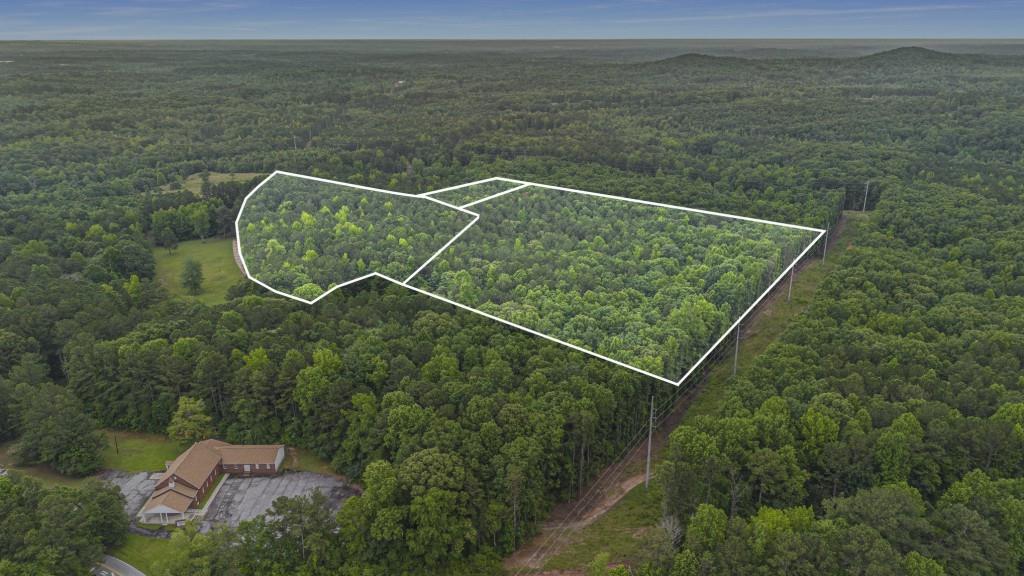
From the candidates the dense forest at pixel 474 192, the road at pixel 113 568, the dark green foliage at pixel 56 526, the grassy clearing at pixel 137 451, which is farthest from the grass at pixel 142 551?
the dense forest at pixel 474 192

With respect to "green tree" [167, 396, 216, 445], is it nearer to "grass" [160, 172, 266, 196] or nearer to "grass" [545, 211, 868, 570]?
"grass" [545, 211, 868, 570]

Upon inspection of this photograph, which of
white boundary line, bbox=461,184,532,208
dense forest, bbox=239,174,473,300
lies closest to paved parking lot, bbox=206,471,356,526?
dense forest, bbox=239,174,473,300

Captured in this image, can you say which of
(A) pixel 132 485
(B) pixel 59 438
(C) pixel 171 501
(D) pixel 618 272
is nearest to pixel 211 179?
(B) pixel 59 438

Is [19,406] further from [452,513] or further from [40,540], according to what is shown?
[452,513]

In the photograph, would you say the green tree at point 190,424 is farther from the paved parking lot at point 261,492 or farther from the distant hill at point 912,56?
the distant hill at point 912,56

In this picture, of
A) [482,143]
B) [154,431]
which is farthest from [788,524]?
[482,143]
